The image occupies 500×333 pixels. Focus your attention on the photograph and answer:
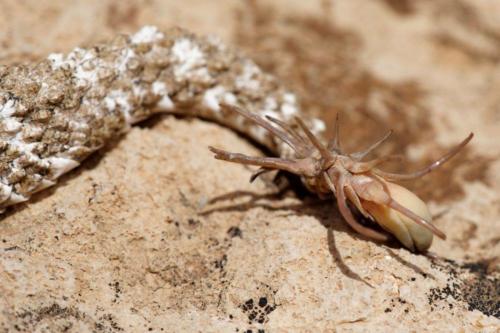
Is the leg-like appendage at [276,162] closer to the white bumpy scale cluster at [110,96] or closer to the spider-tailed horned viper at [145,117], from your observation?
the spider-tailed horned viper at [145,117]

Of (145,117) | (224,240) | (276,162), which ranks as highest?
(145,117)

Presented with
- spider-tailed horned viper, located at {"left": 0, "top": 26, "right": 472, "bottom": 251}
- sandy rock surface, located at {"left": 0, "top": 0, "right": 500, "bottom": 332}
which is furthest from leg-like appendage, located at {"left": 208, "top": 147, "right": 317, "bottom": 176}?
sandy rock surface, located at {"left": 0, "top": 0, "right": 500, "bottom": 332}

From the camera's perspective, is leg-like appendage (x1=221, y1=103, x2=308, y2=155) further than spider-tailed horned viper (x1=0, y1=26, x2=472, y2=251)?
Yes

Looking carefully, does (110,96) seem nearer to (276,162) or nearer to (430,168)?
(276,162)

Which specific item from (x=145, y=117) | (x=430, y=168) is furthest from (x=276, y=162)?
(x=145, y=117)

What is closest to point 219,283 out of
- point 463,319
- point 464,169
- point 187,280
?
point 187,280

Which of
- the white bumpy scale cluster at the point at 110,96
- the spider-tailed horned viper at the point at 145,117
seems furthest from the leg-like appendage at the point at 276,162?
the white bumpy scale cluster at the point at 110,96

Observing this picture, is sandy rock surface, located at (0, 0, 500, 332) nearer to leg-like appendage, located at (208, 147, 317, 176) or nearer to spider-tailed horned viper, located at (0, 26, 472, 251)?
spider-tailed horned viper, located at (0, 26, 472, 251)

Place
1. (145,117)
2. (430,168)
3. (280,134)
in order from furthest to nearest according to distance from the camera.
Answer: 1. (145,117)
2. (280,134)
3. (430,168)
